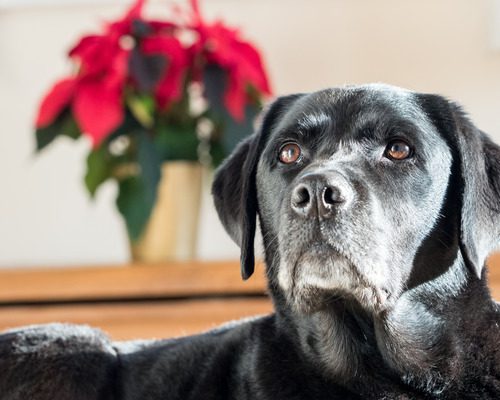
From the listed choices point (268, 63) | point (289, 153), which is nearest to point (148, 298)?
point (268, 63)

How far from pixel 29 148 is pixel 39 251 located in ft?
1.20

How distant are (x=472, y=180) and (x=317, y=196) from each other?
29 cm

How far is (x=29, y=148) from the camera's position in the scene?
3410 millimetres

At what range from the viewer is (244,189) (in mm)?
1710

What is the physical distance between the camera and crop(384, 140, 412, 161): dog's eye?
153 cm

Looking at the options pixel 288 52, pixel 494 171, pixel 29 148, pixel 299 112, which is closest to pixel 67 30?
pixel 29 148

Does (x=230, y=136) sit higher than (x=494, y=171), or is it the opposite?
(x=494, y=171)

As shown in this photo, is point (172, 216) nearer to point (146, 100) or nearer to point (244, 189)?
point (146, 100)

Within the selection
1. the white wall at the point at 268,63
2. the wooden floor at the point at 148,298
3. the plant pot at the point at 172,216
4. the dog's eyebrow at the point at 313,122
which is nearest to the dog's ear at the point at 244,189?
the dog's eyebrow at the point at 313,122

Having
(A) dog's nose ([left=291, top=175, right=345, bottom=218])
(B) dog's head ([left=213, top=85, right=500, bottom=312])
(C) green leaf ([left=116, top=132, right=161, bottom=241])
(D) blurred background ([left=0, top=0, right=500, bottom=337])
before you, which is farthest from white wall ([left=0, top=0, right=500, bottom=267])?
(A) dog's nose ([left=291, top=175, right=345, bottom=218])

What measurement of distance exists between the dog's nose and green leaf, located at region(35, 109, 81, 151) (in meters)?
1.66

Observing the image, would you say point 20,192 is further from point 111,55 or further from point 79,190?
point 111,55

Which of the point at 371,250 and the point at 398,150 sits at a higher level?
the point at 398,150

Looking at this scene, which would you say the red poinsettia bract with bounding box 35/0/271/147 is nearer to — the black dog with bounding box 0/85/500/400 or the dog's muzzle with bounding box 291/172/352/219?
the black dog with bounding box 0/85/500/400
